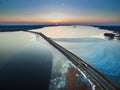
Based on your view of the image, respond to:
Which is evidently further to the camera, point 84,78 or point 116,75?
point 116,75

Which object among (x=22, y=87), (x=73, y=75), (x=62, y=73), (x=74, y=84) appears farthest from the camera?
(x=62, y=73)

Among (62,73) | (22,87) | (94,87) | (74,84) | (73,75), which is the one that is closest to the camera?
(94,87)

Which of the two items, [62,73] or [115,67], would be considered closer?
[62,73]

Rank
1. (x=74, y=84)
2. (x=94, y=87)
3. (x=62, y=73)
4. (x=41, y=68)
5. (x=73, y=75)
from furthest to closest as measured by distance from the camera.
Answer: (x=41, y=68) → (x=62, y=73) → (x=73, y=75) → (x=74, y=84) → (x=94, y=87)

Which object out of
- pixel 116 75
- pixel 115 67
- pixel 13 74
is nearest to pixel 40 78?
pixel 13 74

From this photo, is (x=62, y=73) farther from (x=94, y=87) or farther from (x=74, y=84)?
(x=94, y=87)

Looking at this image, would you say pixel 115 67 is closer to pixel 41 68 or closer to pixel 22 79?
pixel 41 68

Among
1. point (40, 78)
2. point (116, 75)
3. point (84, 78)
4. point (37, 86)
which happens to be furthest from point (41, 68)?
point (116, 75)

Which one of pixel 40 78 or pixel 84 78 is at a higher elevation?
pixel 84 78

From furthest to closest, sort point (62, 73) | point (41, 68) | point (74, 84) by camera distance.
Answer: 1. point (41, 68)
2. point (62, 73)
3. point (74, 84)
